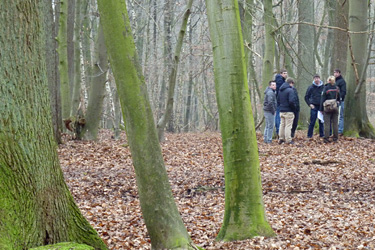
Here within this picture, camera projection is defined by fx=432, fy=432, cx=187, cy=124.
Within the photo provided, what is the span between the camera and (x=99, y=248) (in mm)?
4070

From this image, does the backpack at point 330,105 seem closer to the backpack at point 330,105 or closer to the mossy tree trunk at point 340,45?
the backpack at point 330,105

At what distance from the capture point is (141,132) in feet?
13.6

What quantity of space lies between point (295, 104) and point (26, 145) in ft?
36.9

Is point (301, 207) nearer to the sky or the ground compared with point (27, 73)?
nearer to the ground

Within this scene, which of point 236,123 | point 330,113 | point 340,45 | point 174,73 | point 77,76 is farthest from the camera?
point 340,45

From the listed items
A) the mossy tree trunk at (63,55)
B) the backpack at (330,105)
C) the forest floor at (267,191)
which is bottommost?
the forest floor at (267,191)

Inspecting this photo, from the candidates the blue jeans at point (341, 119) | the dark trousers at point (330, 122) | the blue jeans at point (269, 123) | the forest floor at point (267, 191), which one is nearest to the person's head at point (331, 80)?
the dark trousers at point (330, 122)

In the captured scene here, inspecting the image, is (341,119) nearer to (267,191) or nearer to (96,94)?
(267,191)

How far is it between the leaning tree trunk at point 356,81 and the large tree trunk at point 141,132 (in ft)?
37.6

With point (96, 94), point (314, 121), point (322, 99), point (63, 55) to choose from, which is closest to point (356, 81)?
point (322, 99)

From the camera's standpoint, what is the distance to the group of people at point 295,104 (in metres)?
13.5

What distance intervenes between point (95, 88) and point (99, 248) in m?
10.2

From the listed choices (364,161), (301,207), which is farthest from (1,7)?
(364,161)

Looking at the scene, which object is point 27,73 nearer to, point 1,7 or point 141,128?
point 1,7
